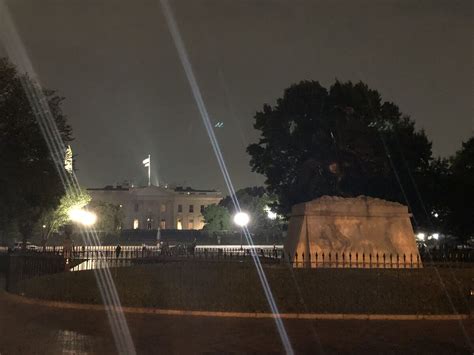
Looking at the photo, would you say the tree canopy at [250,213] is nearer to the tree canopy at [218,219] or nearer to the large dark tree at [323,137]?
the tree canopy at [218,219]

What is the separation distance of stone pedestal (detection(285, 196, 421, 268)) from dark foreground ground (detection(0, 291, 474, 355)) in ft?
15.9

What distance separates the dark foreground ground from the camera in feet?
32.1

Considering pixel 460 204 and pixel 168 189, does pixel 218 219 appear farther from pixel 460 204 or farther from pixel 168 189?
pixel 460 204

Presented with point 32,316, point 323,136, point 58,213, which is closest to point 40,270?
point 32,316

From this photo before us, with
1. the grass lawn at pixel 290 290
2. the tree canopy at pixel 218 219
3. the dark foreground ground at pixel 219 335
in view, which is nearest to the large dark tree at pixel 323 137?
the grass lawn at pixel 290 290

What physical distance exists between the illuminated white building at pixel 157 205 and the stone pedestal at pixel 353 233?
415 ft

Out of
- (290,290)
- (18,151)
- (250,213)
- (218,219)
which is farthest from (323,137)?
(218,219)

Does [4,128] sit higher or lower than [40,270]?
higher

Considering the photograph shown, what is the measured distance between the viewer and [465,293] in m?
14.2

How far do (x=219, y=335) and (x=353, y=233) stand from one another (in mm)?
A: 7815

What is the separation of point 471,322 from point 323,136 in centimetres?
2401

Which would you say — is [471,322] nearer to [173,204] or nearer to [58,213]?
[58,213]

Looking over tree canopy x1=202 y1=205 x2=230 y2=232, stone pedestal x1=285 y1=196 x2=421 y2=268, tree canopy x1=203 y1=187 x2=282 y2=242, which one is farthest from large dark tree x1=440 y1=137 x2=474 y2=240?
tree canopy x1=202 y1=205 x2=230 y2=232

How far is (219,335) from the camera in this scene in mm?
10922
